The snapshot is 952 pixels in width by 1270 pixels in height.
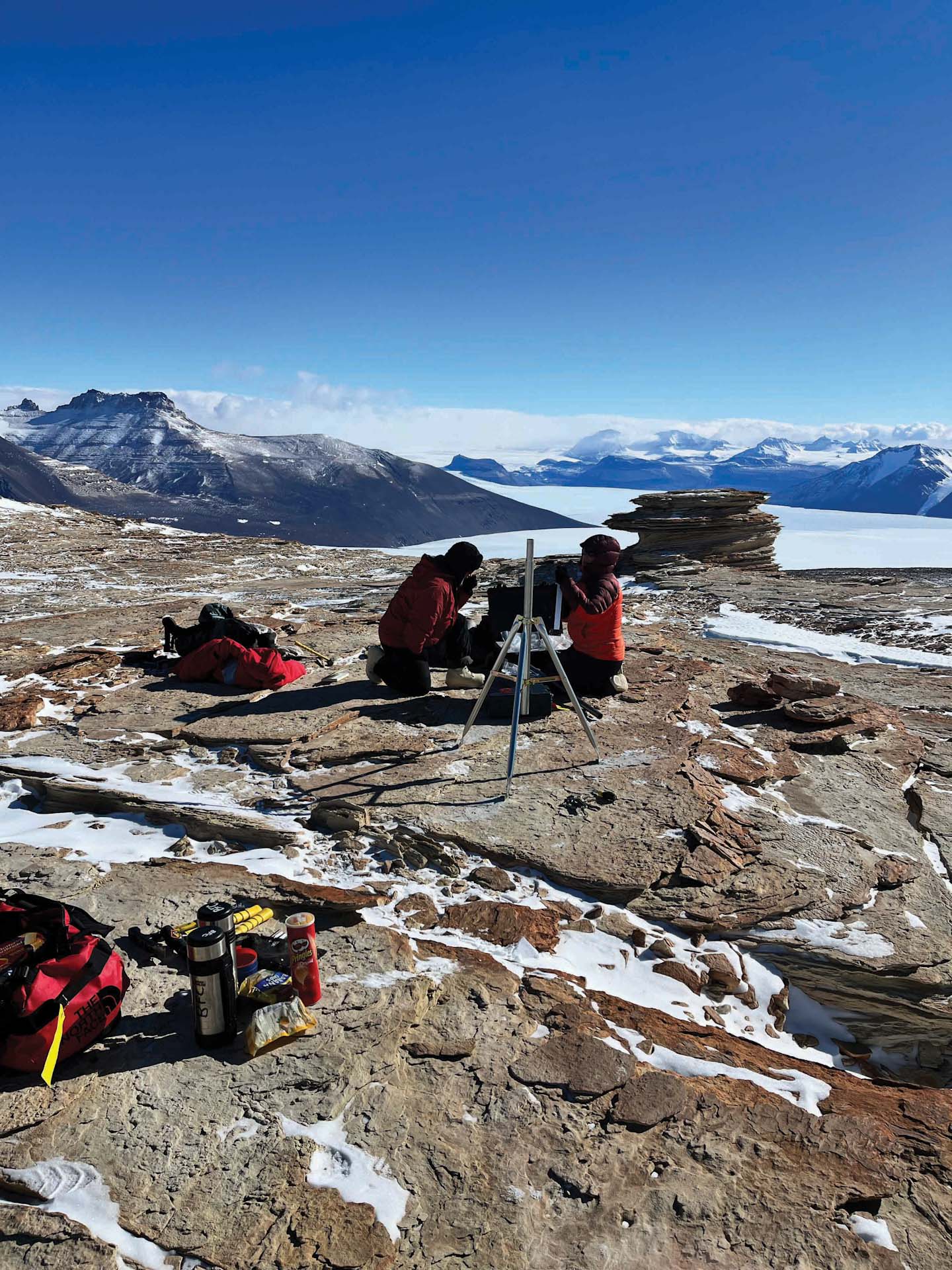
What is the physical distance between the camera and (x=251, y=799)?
580cm

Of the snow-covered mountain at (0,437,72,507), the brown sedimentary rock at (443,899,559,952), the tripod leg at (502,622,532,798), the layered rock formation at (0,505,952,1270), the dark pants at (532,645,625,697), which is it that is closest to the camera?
the layered rock formation at (0,505,952,1270)

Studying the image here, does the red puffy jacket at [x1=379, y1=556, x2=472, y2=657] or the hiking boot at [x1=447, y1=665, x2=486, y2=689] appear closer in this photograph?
the red puffy jacket at [x1=379, y1=556, x2=472, y2=657]

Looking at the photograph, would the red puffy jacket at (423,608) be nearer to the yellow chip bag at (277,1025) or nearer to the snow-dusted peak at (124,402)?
the yellow chip bag at (277,1025)

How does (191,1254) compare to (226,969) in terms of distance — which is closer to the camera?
(191,1254)

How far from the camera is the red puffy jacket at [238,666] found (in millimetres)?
8297

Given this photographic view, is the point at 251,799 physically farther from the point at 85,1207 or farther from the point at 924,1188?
the point at 924,1188

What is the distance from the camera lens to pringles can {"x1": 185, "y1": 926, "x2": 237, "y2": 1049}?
3.15 meters

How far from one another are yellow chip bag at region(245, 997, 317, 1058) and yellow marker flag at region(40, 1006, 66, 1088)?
2.62 ft

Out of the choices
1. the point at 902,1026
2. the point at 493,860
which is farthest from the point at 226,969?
the point at 902,1026

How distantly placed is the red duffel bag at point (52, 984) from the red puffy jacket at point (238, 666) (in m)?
4.69

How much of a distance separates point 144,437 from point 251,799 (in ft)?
603

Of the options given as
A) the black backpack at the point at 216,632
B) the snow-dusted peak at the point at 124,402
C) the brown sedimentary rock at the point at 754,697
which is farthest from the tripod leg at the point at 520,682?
the snow-dusted peak at the point at 124,402

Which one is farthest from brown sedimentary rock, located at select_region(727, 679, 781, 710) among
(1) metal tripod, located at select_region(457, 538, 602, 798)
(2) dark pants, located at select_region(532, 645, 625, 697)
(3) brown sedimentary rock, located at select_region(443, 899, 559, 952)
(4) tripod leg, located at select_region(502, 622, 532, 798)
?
(3) brown sedimentary rock, located at select_region(443, 899, 559, 952)

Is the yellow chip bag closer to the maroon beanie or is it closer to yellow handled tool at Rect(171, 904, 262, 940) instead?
yellow handled tool at Rect(171, 904, 262, 940)
